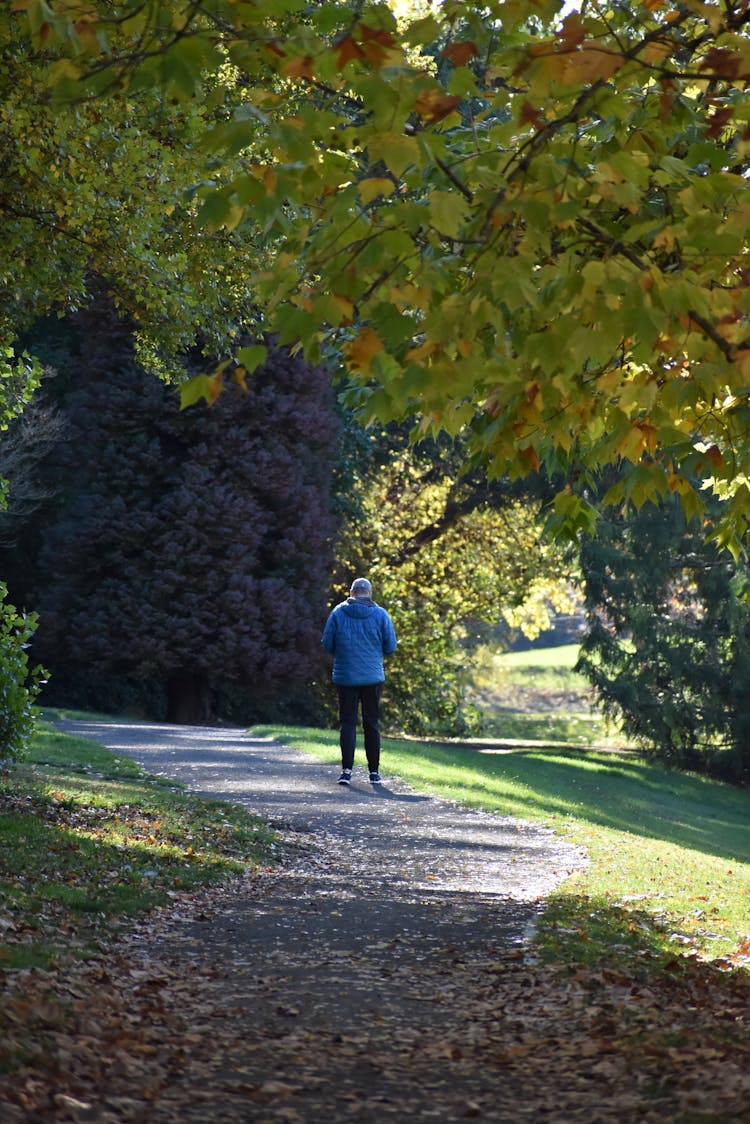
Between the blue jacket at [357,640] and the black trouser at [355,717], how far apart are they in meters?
0.12

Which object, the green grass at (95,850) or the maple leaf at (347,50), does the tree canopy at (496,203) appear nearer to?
the maple leaf at (347,50)

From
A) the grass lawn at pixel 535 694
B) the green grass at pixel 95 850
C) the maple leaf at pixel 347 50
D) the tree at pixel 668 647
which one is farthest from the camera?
the grass lawn at pixel 535 694

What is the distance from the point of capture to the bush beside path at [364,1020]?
4465 mm

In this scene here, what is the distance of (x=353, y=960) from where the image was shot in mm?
6676

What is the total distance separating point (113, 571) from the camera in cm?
2538

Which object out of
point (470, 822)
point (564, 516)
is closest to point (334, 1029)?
point (564, 516)

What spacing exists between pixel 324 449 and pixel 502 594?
691 centimetres

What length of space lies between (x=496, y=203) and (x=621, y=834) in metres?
10.4

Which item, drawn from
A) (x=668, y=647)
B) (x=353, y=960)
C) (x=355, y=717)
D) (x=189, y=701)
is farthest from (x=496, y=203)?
(x=668, y=647)

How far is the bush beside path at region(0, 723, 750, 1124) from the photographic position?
4465 millimetres

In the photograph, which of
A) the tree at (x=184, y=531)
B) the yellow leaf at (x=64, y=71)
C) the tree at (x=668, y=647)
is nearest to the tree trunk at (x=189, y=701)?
the tree at (x=184, y=531)

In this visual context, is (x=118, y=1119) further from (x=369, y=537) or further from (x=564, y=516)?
(x=369, y=537)

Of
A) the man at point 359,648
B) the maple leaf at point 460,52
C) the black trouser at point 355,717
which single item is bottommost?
the black trouser at point 355,717

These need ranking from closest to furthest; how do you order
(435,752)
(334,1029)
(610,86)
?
(334,1029)
(610,86)
(435,752)
